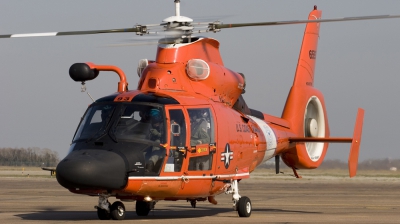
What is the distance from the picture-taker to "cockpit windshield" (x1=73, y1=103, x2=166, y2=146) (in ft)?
49.9

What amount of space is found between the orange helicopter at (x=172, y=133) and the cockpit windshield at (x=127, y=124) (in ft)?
0.07

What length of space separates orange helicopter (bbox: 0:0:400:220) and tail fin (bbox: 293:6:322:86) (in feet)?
11.6

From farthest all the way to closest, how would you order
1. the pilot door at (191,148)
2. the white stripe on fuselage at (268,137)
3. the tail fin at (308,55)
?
the tail fin at (308,55) < the white stripe on fuselage at (268,137) < the pilot door at (191,148)

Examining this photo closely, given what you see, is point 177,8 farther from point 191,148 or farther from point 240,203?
point 240,203

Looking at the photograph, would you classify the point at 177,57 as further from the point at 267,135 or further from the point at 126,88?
the point at 267,135

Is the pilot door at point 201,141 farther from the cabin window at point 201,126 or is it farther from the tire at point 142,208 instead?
the tire at point 142,208

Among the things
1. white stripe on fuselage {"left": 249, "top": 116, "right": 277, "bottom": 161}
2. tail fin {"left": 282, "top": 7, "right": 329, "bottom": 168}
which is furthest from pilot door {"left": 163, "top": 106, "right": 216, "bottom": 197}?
tail fin {"left": 282, "top": 7, "right": 329, "bottom": 168}

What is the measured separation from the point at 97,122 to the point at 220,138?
285 centimetres

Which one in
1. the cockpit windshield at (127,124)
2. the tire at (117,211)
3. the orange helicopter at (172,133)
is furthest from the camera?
the tire at (117,211)

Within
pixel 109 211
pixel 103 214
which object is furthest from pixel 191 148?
pixel 103 214

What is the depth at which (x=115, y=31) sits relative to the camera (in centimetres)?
1661

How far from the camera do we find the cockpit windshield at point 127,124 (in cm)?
1520

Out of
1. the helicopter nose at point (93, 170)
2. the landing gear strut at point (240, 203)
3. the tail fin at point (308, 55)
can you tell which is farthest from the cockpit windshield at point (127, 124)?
the tail fin at point (308, 55)

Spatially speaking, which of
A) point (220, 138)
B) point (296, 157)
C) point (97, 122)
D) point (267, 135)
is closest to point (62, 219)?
point (97, 122)
